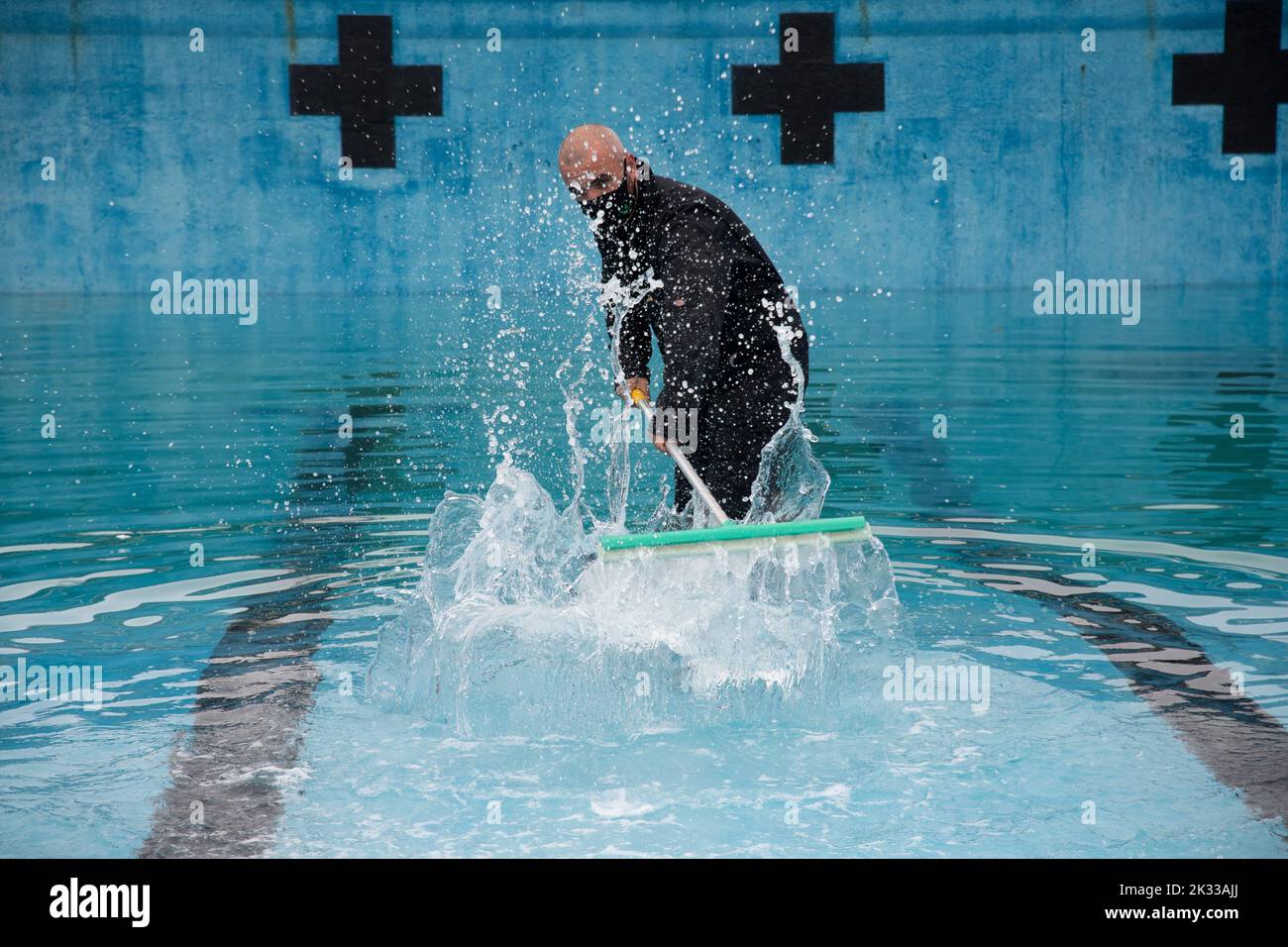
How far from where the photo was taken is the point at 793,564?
3.46 metres

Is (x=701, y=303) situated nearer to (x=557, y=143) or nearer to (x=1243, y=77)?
(x=557, y=143)

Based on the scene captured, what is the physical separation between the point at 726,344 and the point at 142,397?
5.79 meters

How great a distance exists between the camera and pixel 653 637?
3250 mm

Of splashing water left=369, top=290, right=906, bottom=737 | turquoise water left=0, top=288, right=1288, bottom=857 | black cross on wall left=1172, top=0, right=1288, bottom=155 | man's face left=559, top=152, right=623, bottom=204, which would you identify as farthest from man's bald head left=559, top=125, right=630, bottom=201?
black cross on wall left=1172, top=0, right=1288, bottom=155

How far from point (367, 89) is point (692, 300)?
12776 millimetres

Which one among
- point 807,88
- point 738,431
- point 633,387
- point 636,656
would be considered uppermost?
point 807,88

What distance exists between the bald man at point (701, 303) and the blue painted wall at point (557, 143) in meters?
11.9

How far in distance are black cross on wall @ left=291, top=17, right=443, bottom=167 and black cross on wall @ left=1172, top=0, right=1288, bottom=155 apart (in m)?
8.29

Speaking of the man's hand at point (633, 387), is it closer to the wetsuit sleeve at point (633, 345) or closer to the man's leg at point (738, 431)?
the wetsuit sleeve at point (633, 345)

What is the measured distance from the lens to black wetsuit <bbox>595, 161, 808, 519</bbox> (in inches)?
136

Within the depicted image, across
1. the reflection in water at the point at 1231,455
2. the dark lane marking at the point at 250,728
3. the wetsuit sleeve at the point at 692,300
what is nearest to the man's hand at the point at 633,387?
the wetsuit sleeve at the point at 692,300

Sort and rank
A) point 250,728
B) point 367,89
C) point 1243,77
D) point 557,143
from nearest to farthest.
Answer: point 250,728 → point 367,89 → point 1243,77 → point 557,143

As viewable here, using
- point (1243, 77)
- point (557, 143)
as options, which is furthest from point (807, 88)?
point (1243, 77)

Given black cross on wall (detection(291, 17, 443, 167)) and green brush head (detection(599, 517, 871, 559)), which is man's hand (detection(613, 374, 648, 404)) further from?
black cross on wall (detection(291, 17, 443, 167))
